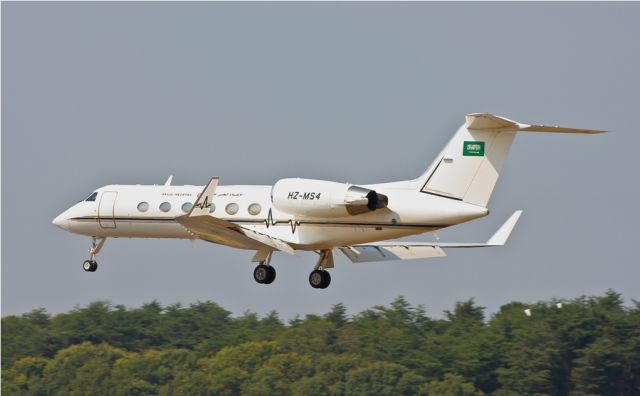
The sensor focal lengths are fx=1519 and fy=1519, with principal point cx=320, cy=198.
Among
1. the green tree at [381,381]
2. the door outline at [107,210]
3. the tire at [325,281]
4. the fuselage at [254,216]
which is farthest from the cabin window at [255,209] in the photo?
the green tree at [381,381]

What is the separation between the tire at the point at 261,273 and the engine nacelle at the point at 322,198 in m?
2.42

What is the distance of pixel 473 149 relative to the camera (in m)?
A: 40.5

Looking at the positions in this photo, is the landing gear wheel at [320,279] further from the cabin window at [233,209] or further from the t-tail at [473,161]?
the t-tail at [473,161]

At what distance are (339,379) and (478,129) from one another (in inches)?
1372

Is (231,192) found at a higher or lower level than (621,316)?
lower

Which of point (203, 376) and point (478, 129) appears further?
point (203, 376)

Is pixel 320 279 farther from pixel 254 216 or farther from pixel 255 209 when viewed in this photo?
pixel 255 209

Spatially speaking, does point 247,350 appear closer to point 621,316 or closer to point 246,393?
point 246,393

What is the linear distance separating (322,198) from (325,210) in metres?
0.34

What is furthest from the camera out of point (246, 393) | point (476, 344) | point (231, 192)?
point (476, 344)

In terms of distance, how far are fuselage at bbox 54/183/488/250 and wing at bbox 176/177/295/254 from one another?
0.29 meters

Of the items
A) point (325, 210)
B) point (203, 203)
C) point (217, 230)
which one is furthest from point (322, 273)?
point (203, 203)

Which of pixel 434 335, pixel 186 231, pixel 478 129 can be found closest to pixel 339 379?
pixel 434 335

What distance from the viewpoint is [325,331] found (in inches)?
3159
